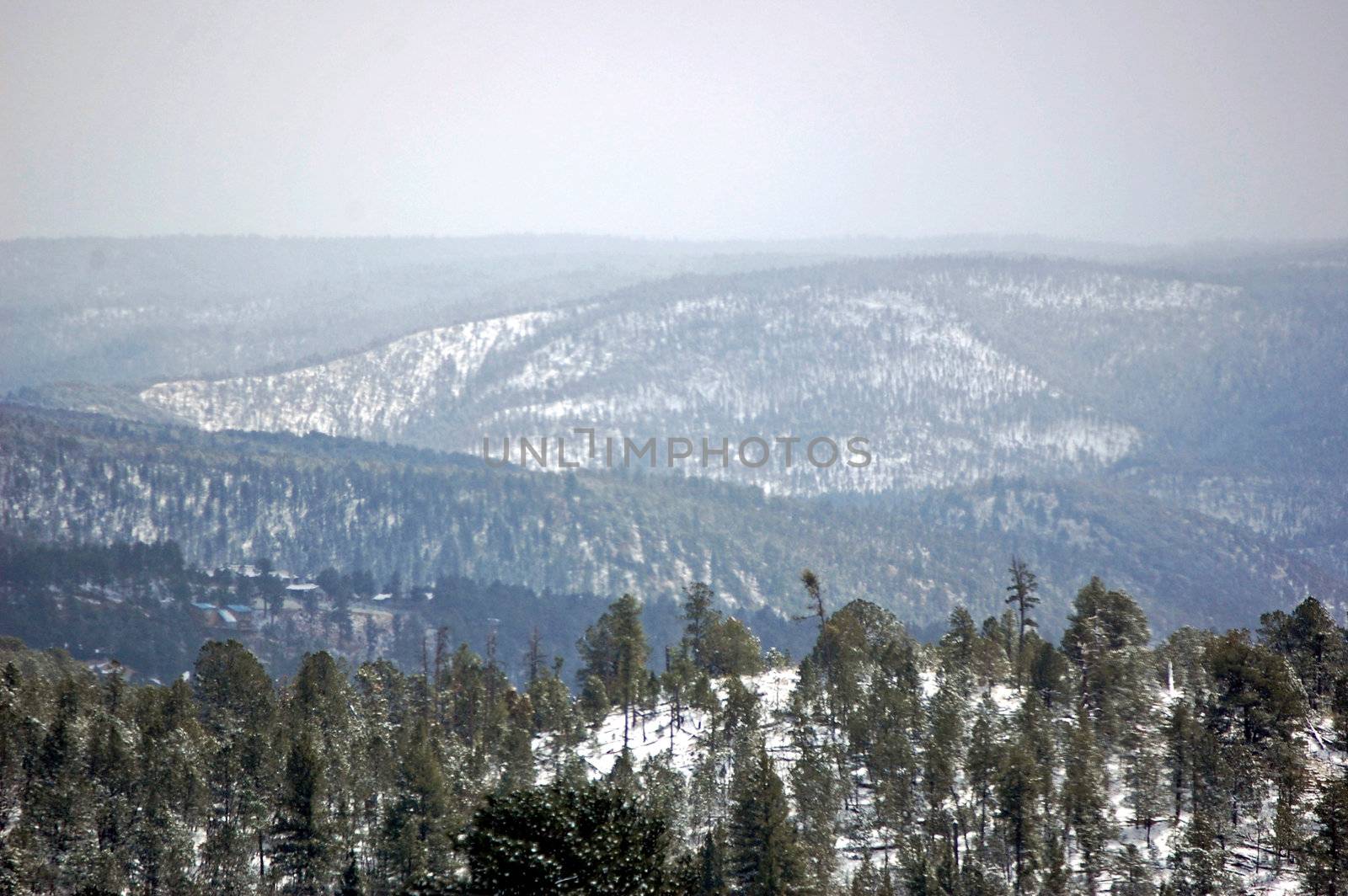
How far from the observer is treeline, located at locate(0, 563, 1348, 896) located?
77.2 m

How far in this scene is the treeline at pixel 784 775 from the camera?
7725 cm

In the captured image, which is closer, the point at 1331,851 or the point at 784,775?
the point at 1331,851

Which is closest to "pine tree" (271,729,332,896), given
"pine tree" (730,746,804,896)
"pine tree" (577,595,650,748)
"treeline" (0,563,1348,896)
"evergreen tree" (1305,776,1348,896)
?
"treeline" (0,563,1348,896)

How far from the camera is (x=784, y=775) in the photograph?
321 feet

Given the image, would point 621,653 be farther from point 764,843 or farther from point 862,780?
point 764,843

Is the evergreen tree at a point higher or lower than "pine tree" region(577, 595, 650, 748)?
higher

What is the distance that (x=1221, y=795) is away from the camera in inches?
3263

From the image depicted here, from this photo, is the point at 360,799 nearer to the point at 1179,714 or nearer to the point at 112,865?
the point at 112,865

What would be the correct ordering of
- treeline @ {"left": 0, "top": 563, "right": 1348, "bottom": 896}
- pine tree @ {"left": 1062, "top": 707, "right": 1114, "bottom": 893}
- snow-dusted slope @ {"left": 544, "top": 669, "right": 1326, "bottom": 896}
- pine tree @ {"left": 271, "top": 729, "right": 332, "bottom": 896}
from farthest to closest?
pine tree @ {"left": 271, "top": 729, "right": 332, "bottom": 896} < snow-dusted slope @ {"left": 544, "top": 669, "right": 1326, "bottom": 896} < pine tree @ {"left": 1062, "top": 707, "right": 1114, "bottom": 893} < treeline @ {"left": 0, "top": 563, "right": 1348, "bottom": 896}

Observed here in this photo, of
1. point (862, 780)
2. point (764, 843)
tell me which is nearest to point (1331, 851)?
point (764, 843)

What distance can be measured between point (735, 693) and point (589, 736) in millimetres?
14917

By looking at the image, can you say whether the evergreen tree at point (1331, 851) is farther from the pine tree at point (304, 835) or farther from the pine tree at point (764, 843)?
the pine tree at point (304, 835)

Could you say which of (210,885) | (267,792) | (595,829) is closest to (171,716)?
(267,792)

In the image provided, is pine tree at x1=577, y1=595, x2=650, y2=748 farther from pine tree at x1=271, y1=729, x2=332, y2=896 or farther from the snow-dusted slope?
pine tree at x1=271, y1=729, x2=332, y2=896
